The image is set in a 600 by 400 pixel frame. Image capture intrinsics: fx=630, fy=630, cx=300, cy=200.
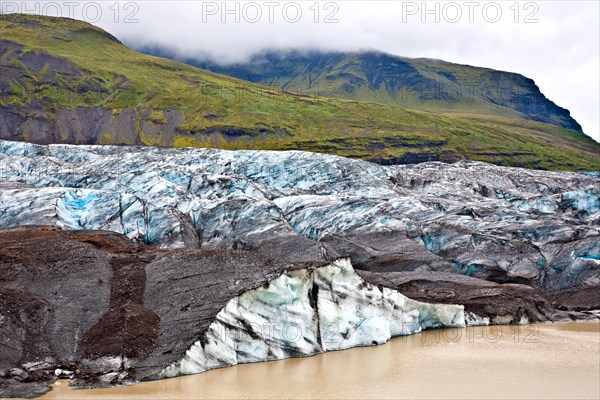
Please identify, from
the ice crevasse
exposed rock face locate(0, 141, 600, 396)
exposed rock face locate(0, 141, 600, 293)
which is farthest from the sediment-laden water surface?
exposed rock face locate(0, 141, 600, 293)

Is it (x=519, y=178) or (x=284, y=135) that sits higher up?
(x=284, y=135)

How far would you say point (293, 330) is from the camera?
29.8 meters

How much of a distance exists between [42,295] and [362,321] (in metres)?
15.7

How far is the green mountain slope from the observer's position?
13050 cm

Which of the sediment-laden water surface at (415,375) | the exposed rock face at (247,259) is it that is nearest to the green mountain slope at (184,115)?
the exposed rock face at (247,259)

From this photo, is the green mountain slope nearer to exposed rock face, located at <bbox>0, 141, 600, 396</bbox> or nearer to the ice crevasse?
exposed rock face, located at <bbox>0, 141, 600, 396</bbox>

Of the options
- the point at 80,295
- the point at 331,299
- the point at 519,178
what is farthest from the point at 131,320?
the point at 519,178

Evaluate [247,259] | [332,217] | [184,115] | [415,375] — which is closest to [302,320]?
[247,259]

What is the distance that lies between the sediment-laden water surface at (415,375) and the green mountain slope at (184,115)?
10128cm

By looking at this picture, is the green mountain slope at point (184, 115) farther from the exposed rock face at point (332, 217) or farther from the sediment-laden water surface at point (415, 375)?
the sediment-laden water surface at point (415, 375)

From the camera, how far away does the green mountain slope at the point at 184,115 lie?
130 m

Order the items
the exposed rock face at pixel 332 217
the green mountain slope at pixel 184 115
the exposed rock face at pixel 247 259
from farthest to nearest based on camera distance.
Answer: the green mountain slope at pixel 184 115 < the exposed rock face at pixel 332 217 < the exposed rock face at pixel 247 259

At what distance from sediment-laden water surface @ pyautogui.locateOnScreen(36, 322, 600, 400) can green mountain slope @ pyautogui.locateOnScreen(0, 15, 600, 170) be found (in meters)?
101

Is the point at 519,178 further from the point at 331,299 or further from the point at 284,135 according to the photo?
the point at 331,299
